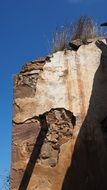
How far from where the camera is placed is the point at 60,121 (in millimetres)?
6023

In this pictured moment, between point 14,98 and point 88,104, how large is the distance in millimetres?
1276

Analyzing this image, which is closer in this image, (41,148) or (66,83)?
(41,148)

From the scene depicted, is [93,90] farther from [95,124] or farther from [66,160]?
[66,160]

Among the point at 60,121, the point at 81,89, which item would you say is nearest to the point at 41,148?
the point at 60,121

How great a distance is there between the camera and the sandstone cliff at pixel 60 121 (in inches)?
221

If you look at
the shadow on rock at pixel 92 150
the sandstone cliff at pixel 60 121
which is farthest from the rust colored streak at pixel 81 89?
the shadow on rock at pixel 92 150

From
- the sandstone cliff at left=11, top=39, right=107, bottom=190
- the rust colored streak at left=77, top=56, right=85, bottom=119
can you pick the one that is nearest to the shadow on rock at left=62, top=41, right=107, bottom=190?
the sandstone cliff at left=11, top=39, right=107, bottom=190

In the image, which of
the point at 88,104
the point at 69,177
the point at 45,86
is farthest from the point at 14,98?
the point at 69,177

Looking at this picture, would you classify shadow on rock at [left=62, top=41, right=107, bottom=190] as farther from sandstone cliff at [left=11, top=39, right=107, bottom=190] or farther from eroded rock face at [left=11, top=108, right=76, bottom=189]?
eroded rock face at [left=11, top=108, right=76, bottom=189]

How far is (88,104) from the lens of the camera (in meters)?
6.09

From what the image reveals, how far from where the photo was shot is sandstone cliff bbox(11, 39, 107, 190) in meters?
5.62

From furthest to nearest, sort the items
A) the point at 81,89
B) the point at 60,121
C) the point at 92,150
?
the point at 81,89 < the point at 60,121 < the point at 92,150

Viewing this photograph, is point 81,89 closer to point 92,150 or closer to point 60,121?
point 60,121

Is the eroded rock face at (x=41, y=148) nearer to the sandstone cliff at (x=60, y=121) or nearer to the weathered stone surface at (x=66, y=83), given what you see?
the sandstone cliff at (x=60, y=121)
